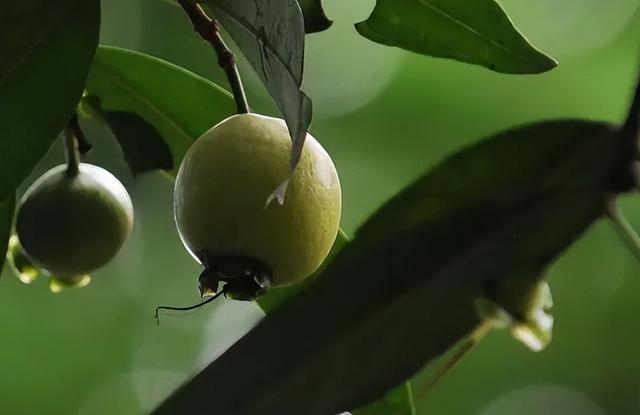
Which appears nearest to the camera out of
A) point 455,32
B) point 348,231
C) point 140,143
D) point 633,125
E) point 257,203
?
point 633,125

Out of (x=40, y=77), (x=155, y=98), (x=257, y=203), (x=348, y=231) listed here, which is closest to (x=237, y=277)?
(x=257, y=203)

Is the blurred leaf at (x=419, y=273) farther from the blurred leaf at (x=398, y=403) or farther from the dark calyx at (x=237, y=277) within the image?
the blurred leaf at (x=398, y=403)

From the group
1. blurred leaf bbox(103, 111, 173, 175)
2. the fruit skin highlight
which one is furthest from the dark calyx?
blurred leaf bbox(103, 111, 173, 175)

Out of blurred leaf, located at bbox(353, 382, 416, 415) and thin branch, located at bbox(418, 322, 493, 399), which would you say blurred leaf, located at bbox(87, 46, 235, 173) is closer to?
blurred leaf, located at bbox(353, 382, 416, 415)

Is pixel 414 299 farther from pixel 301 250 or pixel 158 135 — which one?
pixel 158 135

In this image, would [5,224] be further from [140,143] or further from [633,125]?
[633,125]

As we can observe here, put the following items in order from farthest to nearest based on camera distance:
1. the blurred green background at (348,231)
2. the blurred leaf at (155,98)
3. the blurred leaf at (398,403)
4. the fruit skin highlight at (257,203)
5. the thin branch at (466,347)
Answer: the blurred green background at (348,231), the blurred leaf at (155,98), the blurred leaf at (398,403), the fruit skin highlight at (257,203), the thin branch at (466,347)

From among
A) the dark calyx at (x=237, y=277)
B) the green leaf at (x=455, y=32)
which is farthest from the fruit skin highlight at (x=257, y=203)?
the green leaf at (x=455, y=32)
